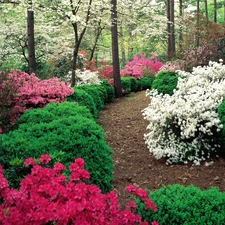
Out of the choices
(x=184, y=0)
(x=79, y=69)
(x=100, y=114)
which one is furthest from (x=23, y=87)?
(x=184, y=0)

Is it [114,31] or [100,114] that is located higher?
[114,31]

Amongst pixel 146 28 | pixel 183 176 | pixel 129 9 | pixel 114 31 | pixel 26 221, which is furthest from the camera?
pixel 146 28

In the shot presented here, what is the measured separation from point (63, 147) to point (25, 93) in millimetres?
2316

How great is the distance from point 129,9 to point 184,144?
10.3 meters

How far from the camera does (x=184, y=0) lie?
92.1ft

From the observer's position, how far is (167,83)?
28.6ft

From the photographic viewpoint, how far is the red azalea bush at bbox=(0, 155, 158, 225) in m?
1.76

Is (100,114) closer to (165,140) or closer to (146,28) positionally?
(165,140)

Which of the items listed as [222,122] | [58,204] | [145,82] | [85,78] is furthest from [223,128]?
[145,82]

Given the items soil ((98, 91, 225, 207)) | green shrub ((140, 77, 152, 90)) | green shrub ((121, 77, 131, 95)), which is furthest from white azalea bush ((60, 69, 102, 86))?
green shrub ((140, 77, 152, 90))

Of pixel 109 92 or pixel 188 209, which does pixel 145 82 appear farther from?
pixel 188 209

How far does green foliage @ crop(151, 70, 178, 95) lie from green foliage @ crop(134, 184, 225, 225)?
593 cm

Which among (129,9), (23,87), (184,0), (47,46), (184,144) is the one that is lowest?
(184,144)

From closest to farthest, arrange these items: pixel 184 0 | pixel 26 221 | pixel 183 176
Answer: pixel 26 221 → pixel 183 176 → pixel 184 0
